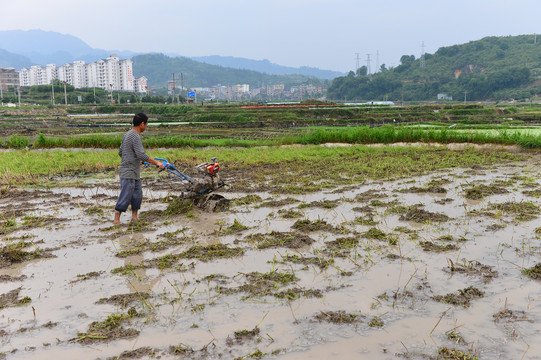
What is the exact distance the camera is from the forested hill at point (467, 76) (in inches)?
2726

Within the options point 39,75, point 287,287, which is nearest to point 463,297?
point 287,287

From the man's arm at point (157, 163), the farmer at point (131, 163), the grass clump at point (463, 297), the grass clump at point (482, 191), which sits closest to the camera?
the grass clump at point (463, 297)

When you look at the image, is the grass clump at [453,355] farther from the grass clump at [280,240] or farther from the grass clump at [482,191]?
the grass clump at [482,191]

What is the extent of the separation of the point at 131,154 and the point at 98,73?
5210 inches

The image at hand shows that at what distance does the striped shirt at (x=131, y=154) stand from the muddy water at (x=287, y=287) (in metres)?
0.82

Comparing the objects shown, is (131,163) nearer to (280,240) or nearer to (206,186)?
(206,186)

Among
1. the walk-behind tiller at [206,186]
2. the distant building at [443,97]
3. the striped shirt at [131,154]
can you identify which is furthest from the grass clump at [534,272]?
the distant building at [443,97]

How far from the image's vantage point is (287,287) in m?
4.00

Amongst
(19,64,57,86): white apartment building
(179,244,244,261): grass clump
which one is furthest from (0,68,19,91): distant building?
(179,244,244,261): grass clump

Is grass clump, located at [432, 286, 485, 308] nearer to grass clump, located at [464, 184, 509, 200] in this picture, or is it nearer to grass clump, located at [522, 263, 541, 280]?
grass clump, located at [522, 263, 541, 280]

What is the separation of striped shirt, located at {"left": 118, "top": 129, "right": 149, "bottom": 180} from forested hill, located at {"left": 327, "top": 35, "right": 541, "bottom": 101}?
229 ft

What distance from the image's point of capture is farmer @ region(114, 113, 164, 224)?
6.00 meters

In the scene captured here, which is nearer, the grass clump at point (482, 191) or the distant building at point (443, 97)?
the grass clump at point (482, 191)

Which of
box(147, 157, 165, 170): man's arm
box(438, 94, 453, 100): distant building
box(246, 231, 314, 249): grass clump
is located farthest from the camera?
box(438, 94, 453, 100): distant building
